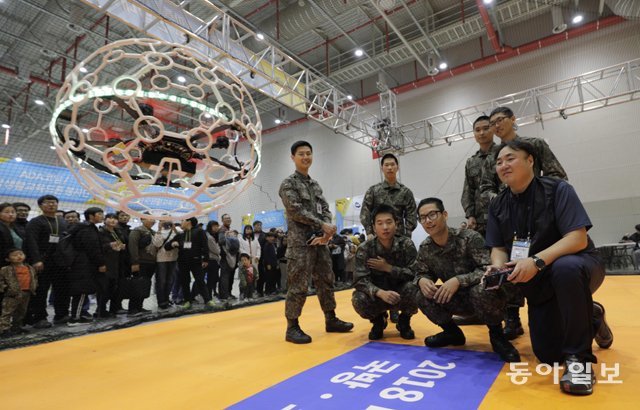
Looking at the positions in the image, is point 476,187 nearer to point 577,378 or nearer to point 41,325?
point 577,378

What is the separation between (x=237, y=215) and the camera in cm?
1391

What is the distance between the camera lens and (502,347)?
79.8 inches

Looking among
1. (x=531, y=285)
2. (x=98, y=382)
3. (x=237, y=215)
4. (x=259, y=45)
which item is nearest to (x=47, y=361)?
(x=98, y=382)

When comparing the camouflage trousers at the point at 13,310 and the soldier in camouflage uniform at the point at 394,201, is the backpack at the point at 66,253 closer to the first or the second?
the camouflage trousers at the point at 13,310

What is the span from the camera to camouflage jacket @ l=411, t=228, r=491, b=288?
7.53ft

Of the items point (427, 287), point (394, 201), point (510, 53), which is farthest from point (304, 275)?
point (510, 53)

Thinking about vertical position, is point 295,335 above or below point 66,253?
below

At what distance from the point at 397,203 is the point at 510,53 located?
8743mm

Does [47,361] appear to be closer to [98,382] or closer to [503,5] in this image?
[98,382]

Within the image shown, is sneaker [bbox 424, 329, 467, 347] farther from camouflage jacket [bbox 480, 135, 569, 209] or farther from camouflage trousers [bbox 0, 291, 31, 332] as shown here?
camouflage trousers [bbox 0, 291, 31, 332]

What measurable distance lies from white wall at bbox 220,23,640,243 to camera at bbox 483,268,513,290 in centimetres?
672

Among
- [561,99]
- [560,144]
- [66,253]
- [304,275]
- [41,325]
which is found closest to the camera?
[304,275]

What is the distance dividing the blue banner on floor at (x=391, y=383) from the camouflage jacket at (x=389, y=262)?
59 cm

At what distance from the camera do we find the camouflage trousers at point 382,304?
101 inches
